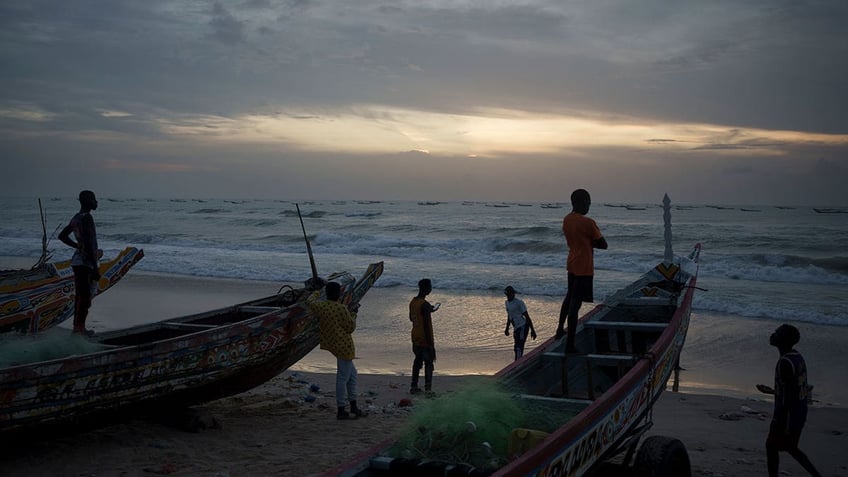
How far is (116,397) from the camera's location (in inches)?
241

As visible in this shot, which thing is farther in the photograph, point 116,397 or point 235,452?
point 235,452

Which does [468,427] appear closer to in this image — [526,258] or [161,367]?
[161,367]

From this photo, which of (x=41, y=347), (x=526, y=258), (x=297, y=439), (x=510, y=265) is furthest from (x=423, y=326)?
(x=526, y=258)

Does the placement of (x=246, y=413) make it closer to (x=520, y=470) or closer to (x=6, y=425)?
(x=6, y=425)

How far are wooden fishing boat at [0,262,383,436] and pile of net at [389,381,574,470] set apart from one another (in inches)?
126

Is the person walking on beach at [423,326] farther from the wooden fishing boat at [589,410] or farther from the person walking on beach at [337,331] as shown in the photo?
the wooden fishing boat at [589,410]

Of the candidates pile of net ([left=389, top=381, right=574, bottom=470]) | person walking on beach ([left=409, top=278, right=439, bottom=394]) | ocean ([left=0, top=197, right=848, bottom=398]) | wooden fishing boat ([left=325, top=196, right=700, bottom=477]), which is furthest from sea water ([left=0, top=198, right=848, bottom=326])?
pile of net ([left=389, top=381, right=574, bottom=470])

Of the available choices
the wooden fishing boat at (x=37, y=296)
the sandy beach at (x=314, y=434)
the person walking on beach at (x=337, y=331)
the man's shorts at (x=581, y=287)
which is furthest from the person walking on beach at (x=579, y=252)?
the wooden fishing boat at (x=37, y=296)

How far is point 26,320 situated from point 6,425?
563 cm

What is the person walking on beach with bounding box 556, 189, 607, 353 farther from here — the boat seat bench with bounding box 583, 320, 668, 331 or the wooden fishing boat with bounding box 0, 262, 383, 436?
the wooden fishing boat with bounding box 0, 262, 383, 436

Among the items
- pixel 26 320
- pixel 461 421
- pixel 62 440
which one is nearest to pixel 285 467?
pixel 62 440

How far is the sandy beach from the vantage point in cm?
618

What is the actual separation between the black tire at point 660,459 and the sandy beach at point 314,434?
127 centimetres

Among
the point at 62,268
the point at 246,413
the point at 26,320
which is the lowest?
the point at 246,413
